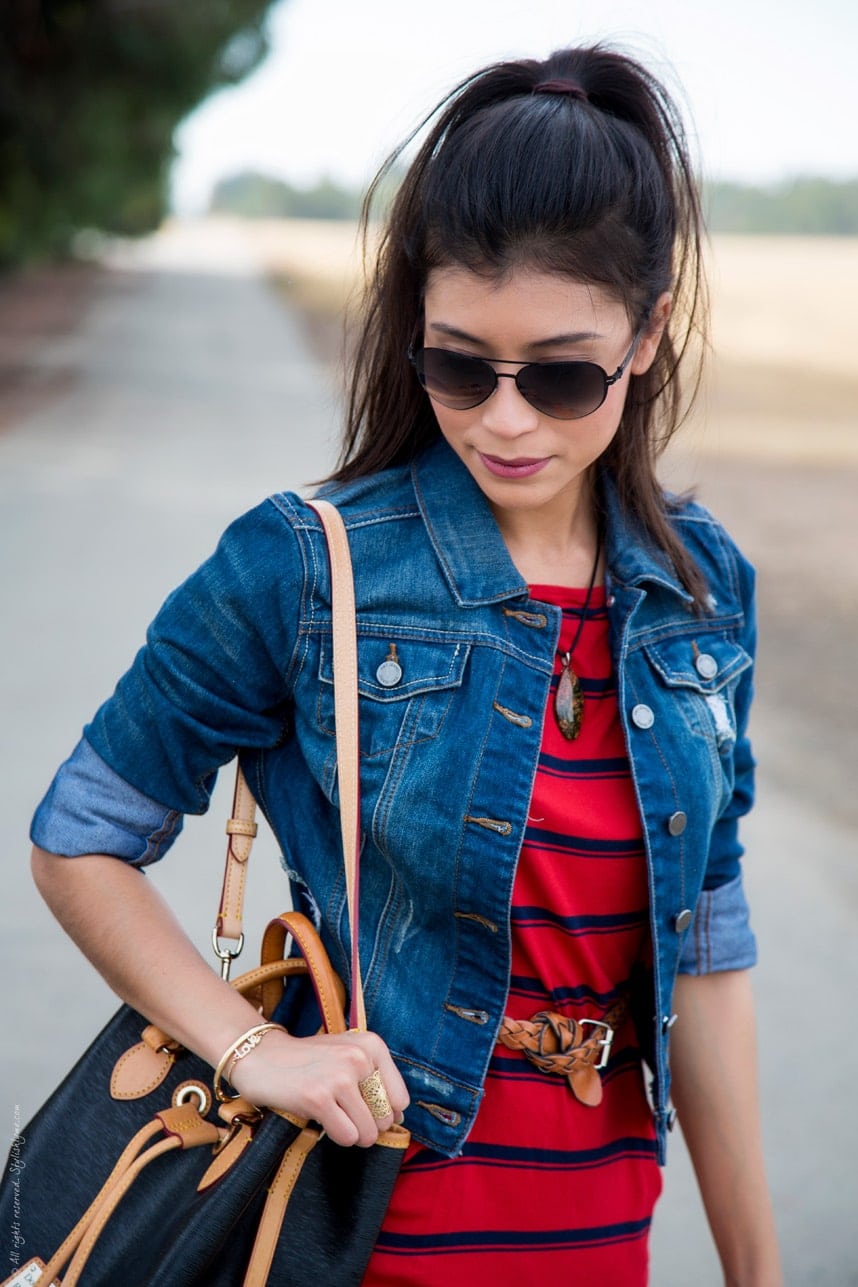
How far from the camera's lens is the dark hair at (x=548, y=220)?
1.48 metres

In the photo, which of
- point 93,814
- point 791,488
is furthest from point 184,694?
point 791,488

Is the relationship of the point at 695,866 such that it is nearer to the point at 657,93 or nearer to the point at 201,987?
the point at 201,987

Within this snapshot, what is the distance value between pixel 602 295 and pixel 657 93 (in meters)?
0.33

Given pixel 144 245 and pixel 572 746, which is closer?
pixel 572 746

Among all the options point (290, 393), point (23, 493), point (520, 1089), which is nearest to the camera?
point (520, 1089)

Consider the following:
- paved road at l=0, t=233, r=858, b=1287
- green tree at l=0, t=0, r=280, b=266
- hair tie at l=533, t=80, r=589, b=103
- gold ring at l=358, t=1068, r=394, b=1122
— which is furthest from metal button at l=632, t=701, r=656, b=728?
green tree at l=0, t=0, r=280, b=266

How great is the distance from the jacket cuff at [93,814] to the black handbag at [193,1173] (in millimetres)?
189

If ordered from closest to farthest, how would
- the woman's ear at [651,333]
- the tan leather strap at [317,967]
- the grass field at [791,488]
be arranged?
the tan leather strap at [317,967]
the woman's ear at [651,333]
the grass field at [791,488]

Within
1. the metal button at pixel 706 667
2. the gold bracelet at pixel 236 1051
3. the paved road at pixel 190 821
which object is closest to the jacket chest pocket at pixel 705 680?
the metal button at pixel 706 667

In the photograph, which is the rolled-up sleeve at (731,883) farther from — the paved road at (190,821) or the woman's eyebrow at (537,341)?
the paved road at (190,821)

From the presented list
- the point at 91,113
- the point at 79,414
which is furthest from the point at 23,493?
the point at 91,113

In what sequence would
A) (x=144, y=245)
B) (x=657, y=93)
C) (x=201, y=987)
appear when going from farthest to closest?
(x=144, y=245) < (x=657, y=93) < (x=201, y=987)

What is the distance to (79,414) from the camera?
12.3 m

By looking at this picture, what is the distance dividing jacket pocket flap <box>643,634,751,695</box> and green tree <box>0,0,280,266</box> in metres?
15.2
